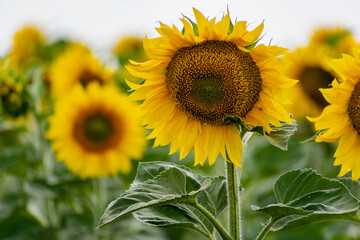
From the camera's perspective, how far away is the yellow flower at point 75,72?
246cm

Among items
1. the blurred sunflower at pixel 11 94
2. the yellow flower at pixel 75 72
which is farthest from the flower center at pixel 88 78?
the blurred sunflower at pixel 11 94

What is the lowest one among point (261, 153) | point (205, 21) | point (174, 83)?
point (261, 153)

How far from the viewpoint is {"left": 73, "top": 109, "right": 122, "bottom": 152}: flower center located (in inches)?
87.7

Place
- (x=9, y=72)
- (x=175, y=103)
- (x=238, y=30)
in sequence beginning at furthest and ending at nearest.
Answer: (x=9, y=72) → (x=175, y=103) → (x=238, y=30)

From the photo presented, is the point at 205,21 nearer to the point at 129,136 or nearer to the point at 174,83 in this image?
the point at 174,83

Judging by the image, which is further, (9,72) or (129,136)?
(129,136)

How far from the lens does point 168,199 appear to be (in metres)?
0.74

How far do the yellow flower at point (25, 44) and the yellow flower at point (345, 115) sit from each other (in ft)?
7.49

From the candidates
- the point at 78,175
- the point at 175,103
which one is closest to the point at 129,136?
the point at 78,175

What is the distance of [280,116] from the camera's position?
86 centimetres

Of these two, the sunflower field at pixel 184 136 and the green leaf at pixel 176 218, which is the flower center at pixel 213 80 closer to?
the sunflower field at pixel 184 136

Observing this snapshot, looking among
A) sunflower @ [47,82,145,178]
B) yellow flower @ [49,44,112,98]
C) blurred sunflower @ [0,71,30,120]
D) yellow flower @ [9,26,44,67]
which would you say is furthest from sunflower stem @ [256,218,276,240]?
yellow flower @ [9,26,44,67]

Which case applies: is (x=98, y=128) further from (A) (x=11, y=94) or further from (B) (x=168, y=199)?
(B) (x=168, y=199)

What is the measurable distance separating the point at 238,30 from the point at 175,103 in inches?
7.4
